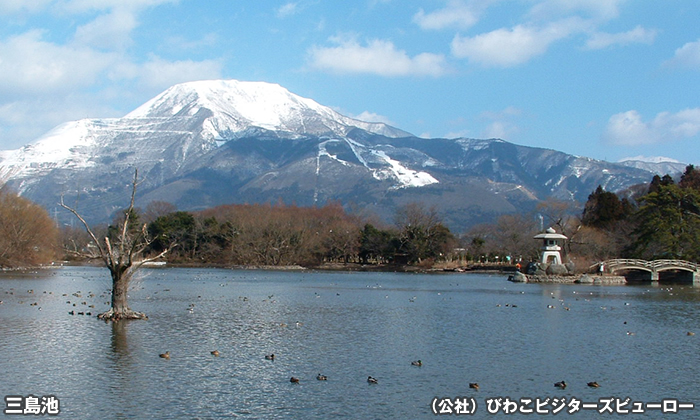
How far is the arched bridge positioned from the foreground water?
34.3 metres

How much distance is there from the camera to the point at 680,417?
17109 millimetres

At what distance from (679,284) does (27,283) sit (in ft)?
201

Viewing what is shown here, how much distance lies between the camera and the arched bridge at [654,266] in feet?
241

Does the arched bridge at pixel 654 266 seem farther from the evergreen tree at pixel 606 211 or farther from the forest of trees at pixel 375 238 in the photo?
the evergreen tree at pixel 606 211

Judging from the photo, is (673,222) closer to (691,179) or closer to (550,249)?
(550,249)

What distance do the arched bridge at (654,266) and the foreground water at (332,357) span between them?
3427 cm

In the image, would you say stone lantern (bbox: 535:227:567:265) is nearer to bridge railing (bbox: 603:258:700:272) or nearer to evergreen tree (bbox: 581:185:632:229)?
bridge railing (bbox: 603:258:700:272)

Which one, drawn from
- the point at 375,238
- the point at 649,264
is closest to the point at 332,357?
the point at 649,264

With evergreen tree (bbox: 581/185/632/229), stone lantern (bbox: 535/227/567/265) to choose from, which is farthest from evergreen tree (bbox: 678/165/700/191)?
stone lantern (bbox: 535/227/567/265)

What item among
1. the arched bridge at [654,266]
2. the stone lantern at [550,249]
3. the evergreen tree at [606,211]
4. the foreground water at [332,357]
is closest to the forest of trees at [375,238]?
the evergreen tree at [606,211]

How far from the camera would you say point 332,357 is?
2355cm

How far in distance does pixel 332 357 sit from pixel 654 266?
201 ft

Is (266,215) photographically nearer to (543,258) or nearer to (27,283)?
(543,258)

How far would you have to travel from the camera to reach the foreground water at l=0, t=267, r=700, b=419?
17684mm
